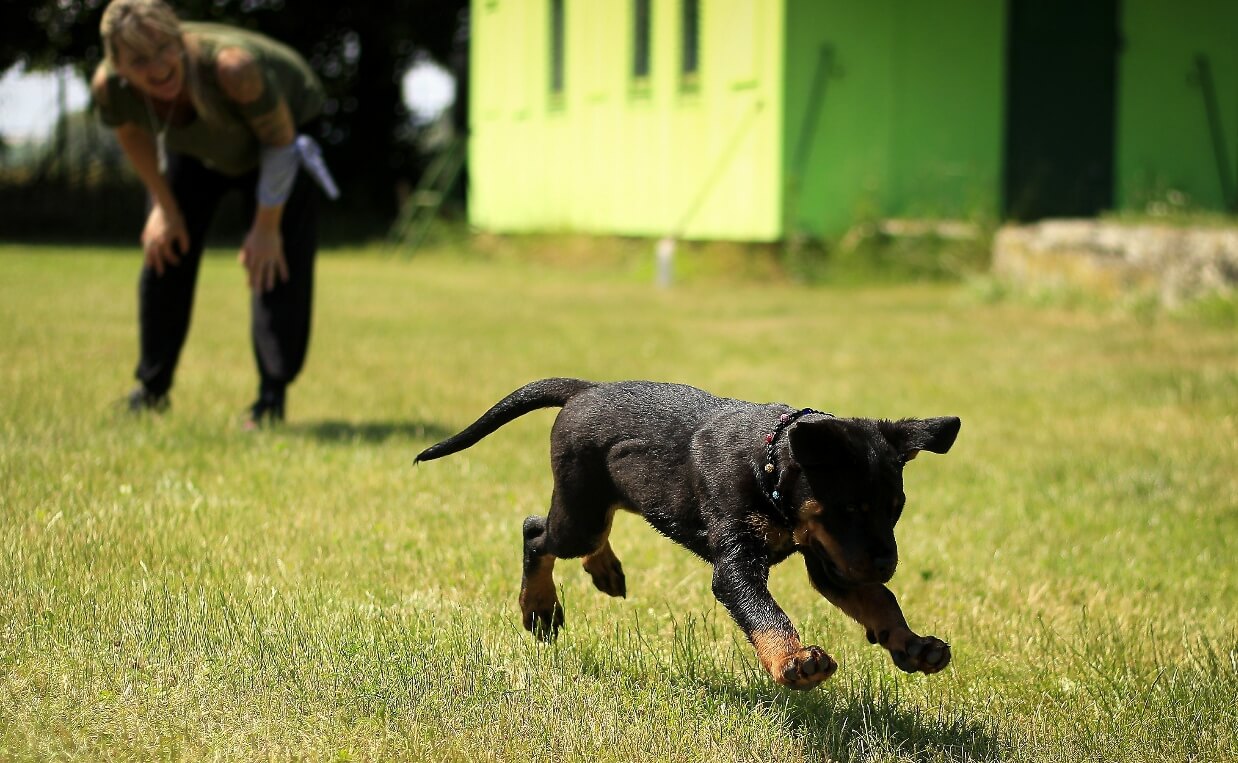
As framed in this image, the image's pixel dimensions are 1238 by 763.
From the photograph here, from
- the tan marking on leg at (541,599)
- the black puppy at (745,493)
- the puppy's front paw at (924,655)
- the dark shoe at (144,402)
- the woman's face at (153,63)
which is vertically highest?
the woman's face at (153,63)

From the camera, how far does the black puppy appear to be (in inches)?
123

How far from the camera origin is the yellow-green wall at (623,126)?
17547 mm

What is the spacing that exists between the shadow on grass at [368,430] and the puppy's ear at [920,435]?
3.98 metres

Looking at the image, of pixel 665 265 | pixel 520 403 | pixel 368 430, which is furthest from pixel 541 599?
pixel 665 265

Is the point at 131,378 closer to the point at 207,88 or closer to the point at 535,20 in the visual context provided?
the point at 207,88

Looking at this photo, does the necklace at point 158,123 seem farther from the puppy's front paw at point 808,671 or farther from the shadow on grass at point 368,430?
the puppy's front paw at point 808,671

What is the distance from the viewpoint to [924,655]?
320 centimetres

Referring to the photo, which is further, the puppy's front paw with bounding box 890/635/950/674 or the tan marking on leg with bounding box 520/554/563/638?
the tan marking on leg with bounding box 520/554/563/638

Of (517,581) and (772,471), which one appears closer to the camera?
(772,471)

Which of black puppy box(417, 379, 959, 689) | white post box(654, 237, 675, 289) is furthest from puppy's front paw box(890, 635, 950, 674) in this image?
white post box(654, 237, 675, 289)

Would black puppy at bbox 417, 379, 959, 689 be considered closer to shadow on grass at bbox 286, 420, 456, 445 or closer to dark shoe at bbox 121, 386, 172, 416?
shadow on grass at bbox 286, 420, 456, 445

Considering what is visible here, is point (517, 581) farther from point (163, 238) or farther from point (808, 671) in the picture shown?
point (163, 238)

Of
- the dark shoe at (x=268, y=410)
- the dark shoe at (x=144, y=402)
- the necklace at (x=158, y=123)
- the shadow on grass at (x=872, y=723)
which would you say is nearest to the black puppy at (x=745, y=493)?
the shadow on grass at (x=872, y=723)

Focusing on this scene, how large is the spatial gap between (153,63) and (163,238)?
1.04 meters
